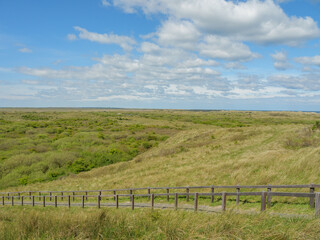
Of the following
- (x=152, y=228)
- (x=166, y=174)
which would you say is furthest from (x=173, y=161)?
(x=152, y=228)

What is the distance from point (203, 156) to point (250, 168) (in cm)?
1195

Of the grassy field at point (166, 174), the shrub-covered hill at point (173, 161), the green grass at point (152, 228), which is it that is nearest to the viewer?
the green grass at point (152, 228)

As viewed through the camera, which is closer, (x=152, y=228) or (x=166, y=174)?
(x=152, y=228)

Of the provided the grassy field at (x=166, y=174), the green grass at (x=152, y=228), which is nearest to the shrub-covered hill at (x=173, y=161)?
the grassy field at (x=166, y=174)

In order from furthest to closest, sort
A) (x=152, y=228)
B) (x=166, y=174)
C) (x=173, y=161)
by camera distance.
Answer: (x=173, y=161) → (x=166, y=174) → (x=152, y=228)

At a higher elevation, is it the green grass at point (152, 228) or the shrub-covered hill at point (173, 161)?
the green grass at point (152, 228)

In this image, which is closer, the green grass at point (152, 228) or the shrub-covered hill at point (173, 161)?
the green grass at point (152, 228)

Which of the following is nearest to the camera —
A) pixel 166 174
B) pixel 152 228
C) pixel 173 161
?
pixel 152 228

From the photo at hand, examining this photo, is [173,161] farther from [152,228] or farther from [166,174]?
[152,228]

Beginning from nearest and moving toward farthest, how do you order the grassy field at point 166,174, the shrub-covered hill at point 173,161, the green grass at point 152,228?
the green grass at point 152,228 → the grassy field at point 166,174 → the shrub-covered hill at point 173,161

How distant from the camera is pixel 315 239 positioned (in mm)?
4641

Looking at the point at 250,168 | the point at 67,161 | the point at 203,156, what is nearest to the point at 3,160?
the point at 67,161

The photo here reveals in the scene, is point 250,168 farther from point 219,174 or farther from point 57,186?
point 57,186

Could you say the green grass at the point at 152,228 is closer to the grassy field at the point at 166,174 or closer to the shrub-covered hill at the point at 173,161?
the grassy field at the point at 166,174
